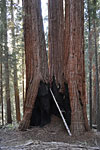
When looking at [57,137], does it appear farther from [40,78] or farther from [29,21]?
[29,21]

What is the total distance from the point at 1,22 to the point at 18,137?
4306mm

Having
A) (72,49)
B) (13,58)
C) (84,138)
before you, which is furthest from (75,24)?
(13,58)

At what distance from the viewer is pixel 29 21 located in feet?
18.4

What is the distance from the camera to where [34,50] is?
5.46 metres

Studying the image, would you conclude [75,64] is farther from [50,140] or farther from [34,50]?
[50,140]

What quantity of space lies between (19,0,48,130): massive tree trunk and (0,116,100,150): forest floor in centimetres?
94

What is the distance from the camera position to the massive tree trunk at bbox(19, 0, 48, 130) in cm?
528

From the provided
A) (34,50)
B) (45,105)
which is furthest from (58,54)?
(45,105)

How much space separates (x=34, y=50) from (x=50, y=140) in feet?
9.90

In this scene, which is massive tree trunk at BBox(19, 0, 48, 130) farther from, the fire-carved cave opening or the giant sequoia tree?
the fire-carved cave opening

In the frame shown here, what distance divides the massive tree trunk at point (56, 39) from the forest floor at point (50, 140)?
1.83m

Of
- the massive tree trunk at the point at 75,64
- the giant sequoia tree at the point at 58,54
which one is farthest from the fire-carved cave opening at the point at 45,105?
the massive tree trunk at the point at 75,64

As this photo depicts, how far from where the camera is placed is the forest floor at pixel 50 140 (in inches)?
141

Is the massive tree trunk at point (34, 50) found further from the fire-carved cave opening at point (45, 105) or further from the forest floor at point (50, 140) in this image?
the forest floor at point (50, 140)
